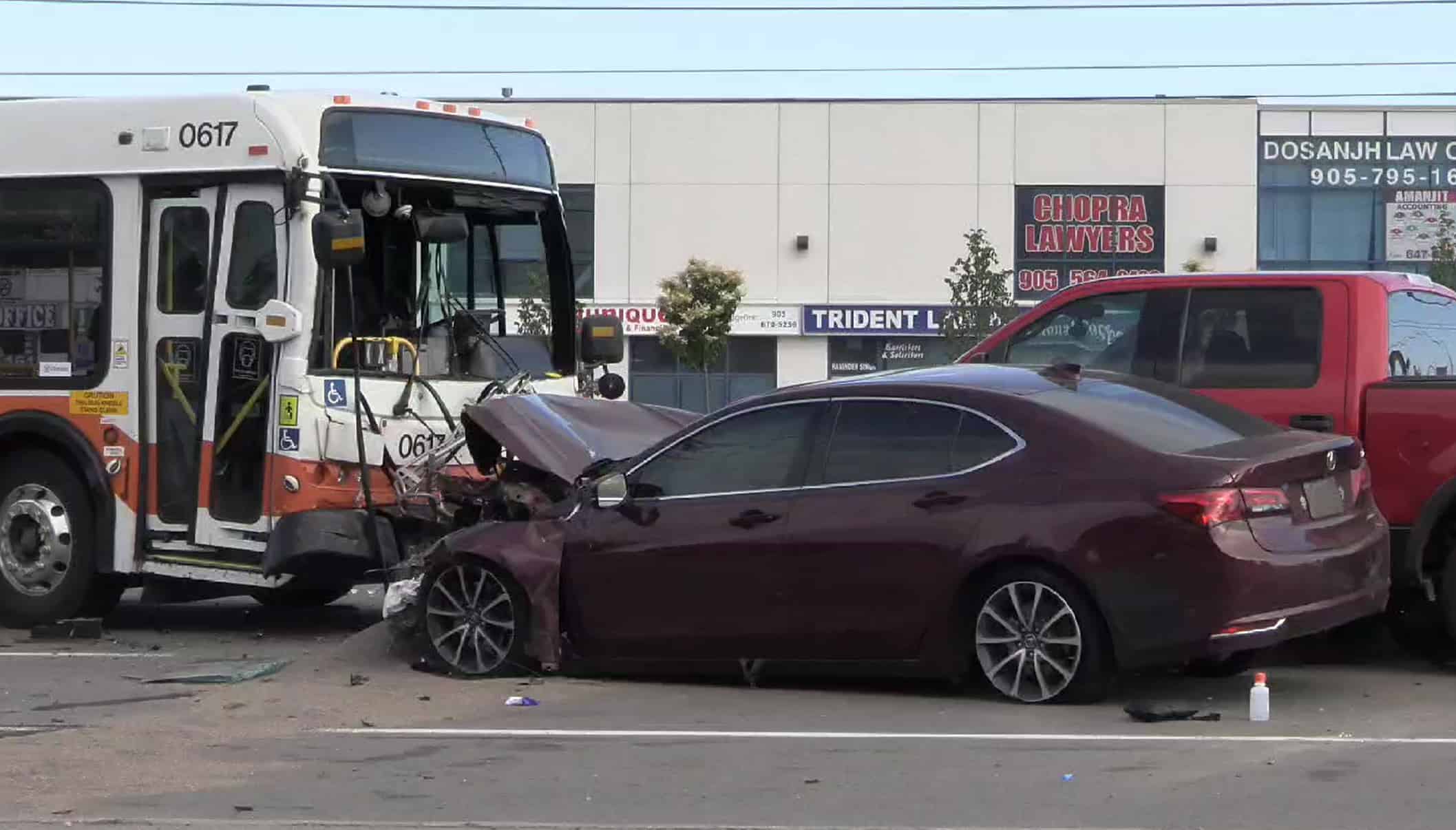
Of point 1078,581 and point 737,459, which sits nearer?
point 1078,581

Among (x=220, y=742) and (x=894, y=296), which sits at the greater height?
(x=894, y=296)

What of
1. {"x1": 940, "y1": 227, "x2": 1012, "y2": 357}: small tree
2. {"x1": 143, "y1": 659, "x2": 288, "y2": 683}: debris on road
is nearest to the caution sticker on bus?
{"x1": 143, "y1": 659, "x2": 288, "y2": 683}: debris on road

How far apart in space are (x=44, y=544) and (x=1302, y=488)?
786 cm

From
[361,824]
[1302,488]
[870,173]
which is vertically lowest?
[361,824]

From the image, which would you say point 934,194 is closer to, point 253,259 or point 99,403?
point 99,403

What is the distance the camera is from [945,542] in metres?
9.12

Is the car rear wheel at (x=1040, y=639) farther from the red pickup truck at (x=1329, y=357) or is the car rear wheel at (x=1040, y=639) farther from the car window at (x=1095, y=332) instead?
the car window at (x=1095, y=332)

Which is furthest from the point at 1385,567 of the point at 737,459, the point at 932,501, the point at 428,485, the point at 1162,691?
the point at 428,485

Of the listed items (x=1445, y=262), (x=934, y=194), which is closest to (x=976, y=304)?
(x=934, y=194)

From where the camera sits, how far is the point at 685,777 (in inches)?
302

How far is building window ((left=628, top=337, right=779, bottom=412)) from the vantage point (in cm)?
5416

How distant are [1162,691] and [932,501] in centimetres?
146

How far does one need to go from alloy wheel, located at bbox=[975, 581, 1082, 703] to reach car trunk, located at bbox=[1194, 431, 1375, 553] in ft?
3.00

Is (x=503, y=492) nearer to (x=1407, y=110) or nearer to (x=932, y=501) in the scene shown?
(x=932, y=501)
